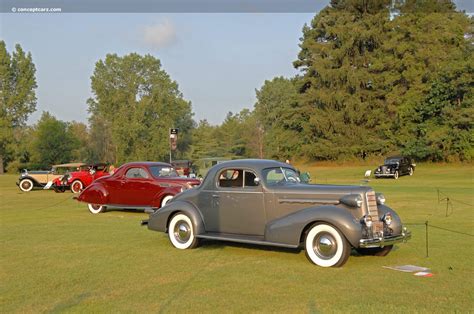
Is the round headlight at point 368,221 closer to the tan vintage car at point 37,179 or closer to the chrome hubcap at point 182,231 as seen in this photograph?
the chrome hubcap at point 182,231

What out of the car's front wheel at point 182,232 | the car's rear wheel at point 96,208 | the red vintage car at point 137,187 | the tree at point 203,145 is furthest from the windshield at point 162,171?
the tree at point 203,145

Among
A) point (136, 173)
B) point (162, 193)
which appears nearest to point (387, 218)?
point (162, 193)

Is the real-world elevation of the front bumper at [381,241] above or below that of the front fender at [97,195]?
below

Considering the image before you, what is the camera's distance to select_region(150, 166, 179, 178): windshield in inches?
625

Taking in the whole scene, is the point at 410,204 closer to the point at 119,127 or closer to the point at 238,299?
the point at 238,299

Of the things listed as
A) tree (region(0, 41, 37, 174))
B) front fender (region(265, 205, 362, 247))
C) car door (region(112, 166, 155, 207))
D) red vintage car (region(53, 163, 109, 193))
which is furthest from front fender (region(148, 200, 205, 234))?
tree (region(0, 41, 37, 174))

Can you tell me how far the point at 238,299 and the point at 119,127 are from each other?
3026 inches

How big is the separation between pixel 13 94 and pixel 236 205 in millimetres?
71030

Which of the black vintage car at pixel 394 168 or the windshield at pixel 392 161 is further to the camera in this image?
the windshield at pixel 392 161

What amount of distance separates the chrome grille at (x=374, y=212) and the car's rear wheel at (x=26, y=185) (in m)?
25.2

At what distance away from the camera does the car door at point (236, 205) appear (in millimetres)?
8711

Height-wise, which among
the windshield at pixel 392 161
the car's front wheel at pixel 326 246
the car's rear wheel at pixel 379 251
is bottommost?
the car's rear wheel at pixel 379 251

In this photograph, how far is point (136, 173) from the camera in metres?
15.9

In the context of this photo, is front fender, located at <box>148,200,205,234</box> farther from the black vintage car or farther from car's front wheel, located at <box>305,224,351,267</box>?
the black vintage car
